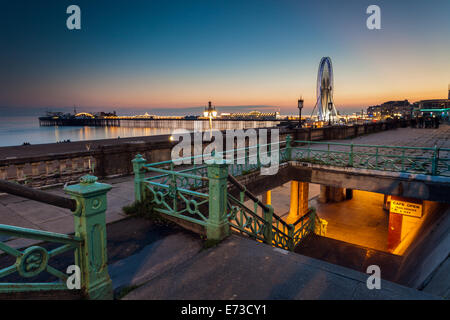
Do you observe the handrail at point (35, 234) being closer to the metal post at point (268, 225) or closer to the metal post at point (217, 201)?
the metal post at point (217, 201)

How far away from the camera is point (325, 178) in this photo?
12.9 meters

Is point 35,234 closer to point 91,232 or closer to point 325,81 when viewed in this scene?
point 91,232

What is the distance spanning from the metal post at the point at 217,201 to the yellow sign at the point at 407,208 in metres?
11.2

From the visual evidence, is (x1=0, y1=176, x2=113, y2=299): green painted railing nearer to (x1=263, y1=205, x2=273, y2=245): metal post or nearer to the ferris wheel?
(x1=263, y1=205, x2=273, y2=245): metal post

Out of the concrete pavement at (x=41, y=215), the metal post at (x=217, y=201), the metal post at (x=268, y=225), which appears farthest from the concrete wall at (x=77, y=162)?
the metal post at (x=268, y=225)

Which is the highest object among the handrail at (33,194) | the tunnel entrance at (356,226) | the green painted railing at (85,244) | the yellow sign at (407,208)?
the handrail at (33,194)

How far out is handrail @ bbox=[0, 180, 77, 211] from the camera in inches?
90.4

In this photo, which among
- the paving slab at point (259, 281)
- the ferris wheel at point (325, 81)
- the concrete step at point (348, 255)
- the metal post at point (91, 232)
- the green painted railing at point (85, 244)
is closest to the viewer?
the green painted railing at point (85, 244)

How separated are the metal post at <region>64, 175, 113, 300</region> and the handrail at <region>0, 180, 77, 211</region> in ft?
0.40

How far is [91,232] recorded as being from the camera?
3.01m

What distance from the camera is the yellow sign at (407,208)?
12383 mm

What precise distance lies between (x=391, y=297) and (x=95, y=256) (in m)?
3.81

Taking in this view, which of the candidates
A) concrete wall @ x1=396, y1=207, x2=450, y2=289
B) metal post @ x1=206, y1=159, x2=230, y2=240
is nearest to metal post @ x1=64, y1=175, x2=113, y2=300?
metal post @ x1=206, y1=159, x2=230, y2=240

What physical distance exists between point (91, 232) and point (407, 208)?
14.0m
